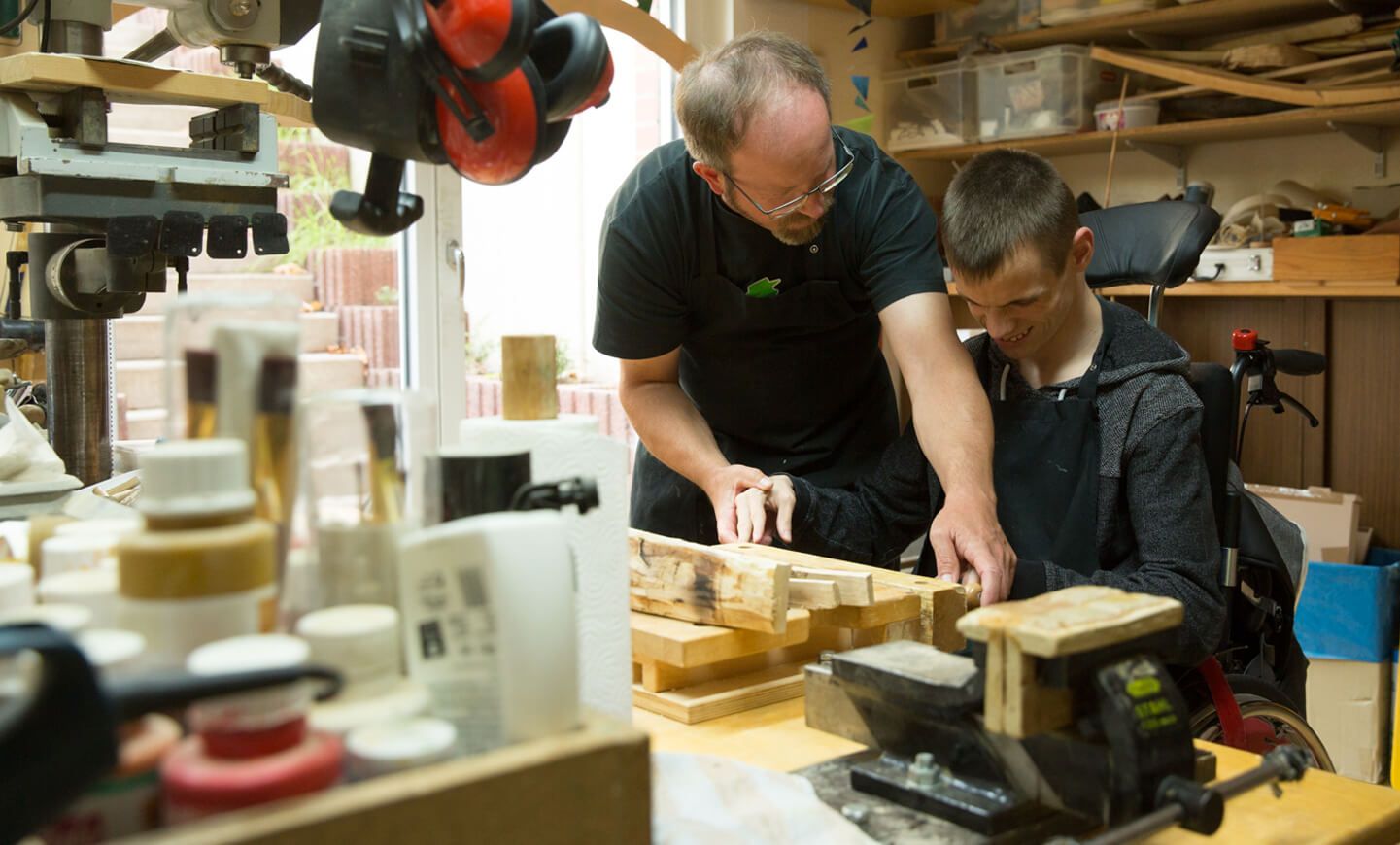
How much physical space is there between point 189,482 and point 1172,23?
3.44 m

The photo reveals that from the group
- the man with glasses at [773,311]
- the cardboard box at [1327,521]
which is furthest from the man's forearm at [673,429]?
the cardboard box at [1327,521]

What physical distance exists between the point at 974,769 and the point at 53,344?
127 centimetres

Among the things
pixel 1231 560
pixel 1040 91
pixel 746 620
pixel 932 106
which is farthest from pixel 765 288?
pixel 932 106

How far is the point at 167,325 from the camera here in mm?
690

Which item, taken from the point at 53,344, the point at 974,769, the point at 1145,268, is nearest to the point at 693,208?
the point at 1145,268

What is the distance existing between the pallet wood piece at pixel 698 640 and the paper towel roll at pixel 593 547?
Result: 0.62 ft

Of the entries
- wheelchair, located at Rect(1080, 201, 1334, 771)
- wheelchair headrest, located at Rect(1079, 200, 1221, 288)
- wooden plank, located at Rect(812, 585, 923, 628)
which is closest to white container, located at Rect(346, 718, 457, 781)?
wooden plank, located at Rect(812, 585, 923, 628)

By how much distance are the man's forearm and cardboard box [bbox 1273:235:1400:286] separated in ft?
5.91

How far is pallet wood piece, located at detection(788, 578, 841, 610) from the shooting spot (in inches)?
46.3

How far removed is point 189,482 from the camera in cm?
61

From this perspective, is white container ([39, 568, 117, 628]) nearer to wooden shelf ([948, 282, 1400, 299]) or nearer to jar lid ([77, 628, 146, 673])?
jar lid ([77, 628, 146, 673])

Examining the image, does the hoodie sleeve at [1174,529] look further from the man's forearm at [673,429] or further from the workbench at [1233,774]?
the man's forearm at [673,429]

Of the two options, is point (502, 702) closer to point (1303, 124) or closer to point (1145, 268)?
point (1145, 268)

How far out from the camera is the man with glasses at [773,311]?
66.1 inches
